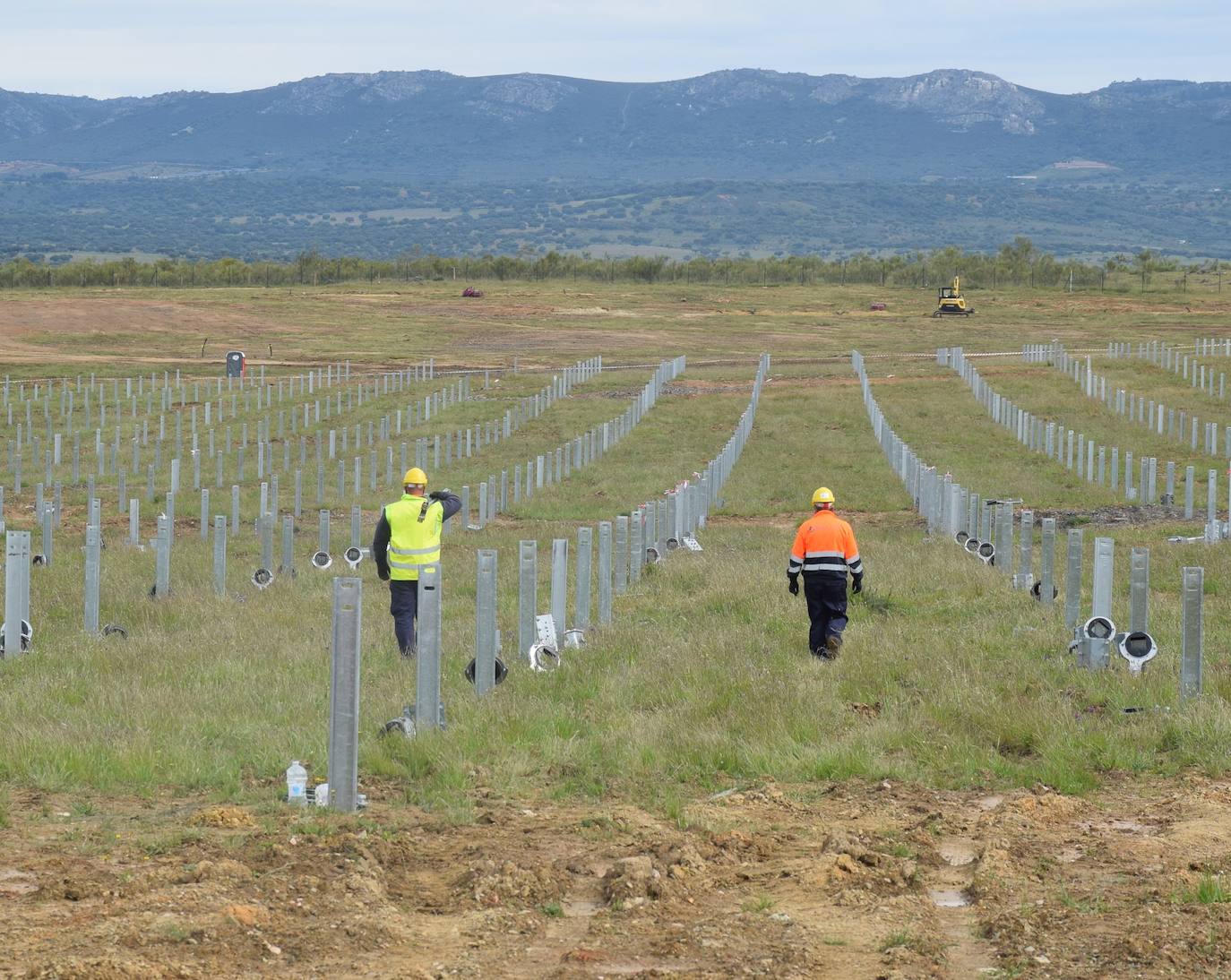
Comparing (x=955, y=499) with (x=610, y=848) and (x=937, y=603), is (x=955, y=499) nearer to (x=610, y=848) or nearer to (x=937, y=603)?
(x=937, y=603)

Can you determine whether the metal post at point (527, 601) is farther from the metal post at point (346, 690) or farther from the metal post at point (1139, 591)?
the metal post at point (1139, 591)

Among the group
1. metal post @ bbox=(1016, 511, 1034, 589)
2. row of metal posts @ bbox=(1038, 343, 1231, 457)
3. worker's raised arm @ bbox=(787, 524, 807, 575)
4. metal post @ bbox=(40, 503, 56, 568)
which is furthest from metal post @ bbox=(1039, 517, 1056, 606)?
row of metal posts @ bbox=(1038, 343, 1231, 457)

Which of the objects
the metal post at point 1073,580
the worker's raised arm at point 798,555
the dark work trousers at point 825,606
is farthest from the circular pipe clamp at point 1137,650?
the worker's raised arm at point 798,555

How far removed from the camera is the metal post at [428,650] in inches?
394

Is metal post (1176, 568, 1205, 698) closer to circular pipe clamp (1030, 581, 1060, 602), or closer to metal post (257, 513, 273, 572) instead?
circular pipe clamp (1030, 581, 1060, 602)

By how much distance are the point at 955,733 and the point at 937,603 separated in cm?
567

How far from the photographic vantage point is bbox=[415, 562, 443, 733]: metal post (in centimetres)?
1001

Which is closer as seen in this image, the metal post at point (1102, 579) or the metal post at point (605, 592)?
the metal post at point (1102, 579)

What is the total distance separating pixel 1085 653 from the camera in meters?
12.3

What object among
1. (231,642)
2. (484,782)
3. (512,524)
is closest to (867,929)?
(484,782)

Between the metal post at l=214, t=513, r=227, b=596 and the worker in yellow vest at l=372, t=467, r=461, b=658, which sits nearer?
the worker in yellow vest at l=372, t=467, r=461, b=658

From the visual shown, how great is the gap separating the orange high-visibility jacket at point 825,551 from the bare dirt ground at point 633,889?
4578 millimetres

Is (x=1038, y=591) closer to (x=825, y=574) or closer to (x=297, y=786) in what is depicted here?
(x=825, y=574)

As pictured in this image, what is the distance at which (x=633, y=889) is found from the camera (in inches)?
288
